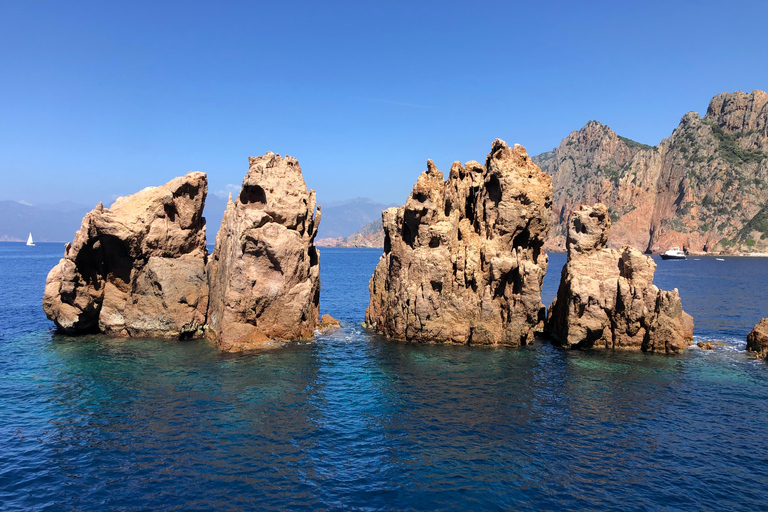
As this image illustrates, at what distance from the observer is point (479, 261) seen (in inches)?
1767

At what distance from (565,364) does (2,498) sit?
36.0 meters

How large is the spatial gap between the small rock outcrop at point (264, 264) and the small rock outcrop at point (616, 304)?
24615 mm

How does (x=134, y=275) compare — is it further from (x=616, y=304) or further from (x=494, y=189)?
(x=616, y=304)

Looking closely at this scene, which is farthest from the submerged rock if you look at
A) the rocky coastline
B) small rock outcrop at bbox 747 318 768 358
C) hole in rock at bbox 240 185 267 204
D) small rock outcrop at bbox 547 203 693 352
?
small rock outcrop at bbox 747 318 768 358

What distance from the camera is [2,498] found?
19672mm

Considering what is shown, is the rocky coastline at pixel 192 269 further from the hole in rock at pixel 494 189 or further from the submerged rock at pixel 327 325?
the hole in rock at pixel 494 189

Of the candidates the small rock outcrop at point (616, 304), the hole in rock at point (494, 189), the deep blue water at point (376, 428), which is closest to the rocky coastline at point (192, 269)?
the deep blue water at point (376, 428)

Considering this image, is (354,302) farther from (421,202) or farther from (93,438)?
(93,438)

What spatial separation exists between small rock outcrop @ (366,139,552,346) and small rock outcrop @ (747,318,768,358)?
1876 centimetres

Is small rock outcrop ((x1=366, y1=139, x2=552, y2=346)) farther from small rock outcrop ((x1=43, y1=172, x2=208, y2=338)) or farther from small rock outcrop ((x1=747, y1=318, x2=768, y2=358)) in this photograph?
small rock outcrop ((x1=43, y1=172, x2=208, y2=338))

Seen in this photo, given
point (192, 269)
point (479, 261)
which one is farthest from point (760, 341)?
point (192, 269)

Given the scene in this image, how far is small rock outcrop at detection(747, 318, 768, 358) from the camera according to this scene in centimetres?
4156

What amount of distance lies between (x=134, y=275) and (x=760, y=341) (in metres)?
56.8

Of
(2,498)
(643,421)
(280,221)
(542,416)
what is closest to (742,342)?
(643,421)
